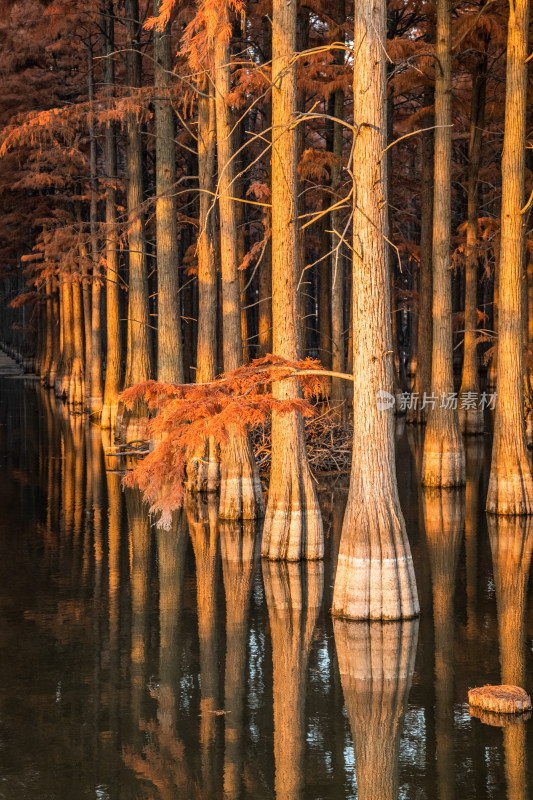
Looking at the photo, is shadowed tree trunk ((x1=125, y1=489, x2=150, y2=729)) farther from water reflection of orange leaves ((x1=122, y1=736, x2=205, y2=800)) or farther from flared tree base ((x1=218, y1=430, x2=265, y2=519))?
flared tree base ((x1=218, y1=430, x2=265, y2=519))

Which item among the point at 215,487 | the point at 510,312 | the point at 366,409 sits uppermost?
the point at 510,312

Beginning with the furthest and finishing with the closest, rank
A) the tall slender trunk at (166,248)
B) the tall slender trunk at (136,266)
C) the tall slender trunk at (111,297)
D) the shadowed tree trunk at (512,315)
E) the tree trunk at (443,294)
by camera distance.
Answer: the tall slender trunk at (111,297)
the tall slender trunk at (136,266)
the tall slender trunk at (166,248)
the tree trunk at (443,294)
the shadowed tree trunk at (512,315)

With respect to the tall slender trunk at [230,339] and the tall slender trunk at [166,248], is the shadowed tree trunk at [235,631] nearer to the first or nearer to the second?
the tall slender trunk at [230,339]

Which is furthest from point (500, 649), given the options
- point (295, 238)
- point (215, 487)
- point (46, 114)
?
point (46, 114)

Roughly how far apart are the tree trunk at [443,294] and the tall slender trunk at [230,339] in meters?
4.60

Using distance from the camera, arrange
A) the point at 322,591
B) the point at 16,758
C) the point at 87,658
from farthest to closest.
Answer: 1. the point at 322,591
2. the point at 87,658
3. the point at 16,758

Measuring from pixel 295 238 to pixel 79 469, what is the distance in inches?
453

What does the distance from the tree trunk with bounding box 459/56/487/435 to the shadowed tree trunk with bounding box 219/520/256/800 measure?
43.2 feet

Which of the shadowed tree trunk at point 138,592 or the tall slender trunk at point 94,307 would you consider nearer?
Result: the shadowed tree trunk at point 138,592

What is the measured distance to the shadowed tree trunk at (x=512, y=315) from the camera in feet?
57.1

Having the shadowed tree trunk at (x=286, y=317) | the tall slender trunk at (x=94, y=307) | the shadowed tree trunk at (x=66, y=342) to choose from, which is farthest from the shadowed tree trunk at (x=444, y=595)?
the shadowed tree trunk at (x=66, y=342)

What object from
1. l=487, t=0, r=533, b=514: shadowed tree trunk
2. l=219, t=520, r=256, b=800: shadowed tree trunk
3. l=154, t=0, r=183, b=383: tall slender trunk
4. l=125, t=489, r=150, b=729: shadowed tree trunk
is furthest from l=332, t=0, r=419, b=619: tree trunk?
l=154, t=0, r=183, b=383: tall slender trunk

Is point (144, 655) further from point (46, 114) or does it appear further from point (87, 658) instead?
point (46, 114)

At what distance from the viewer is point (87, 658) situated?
10703mm
